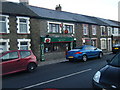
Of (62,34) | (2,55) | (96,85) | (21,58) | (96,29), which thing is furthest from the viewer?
(96,29)

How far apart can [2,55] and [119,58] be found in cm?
654

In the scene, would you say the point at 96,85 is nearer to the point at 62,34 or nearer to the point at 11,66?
the point at 11,66

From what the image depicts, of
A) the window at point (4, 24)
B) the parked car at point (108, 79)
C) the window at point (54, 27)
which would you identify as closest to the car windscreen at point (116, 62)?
the parked car at point (108, 79)

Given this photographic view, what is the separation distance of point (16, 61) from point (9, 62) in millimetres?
447

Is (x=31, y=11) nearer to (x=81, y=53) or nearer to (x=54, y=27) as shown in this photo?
(x=54, y=27)

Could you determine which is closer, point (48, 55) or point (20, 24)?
point (20, 24)

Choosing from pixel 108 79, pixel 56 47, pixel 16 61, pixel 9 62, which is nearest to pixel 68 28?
pixel 56 47

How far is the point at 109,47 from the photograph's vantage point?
24781mm

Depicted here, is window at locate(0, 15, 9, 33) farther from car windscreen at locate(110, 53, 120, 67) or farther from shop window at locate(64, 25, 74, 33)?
car windscreen at locate(110, 53, 120, 67)

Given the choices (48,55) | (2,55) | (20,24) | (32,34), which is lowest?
(48,55)

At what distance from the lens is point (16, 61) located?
755 cm

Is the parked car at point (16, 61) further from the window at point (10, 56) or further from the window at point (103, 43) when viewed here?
the window at point (103, 43)

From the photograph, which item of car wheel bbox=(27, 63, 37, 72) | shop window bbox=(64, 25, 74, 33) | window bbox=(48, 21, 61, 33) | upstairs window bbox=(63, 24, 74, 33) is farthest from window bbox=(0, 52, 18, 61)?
shop window bbox=(64, 25, 74, 33)

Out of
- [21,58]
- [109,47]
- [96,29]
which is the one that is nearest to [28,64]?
[21,58]
